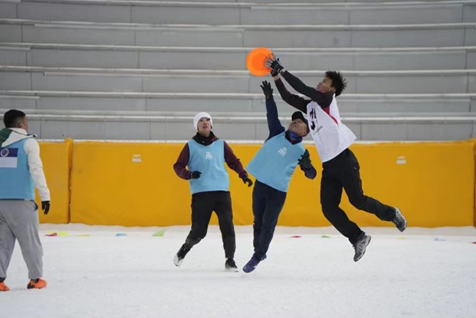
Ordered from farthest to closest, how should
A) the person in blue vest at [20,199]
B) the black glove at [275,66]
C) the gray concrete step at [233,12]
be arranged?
the gray concrete step at [233,12] → the black glove at [275,66] → the person in blue vest at [20,199]

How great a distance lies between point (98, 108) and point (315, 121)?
10.4m

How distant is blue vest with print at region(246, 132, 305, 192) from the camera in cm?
672

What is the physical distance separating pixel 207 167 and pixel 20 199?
6.49 feet

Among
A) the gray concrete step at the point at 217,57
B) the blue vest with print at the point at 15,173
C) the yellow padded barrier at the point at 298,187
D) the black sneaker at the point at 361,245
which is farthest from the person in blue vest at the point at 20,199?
the gray concrete step at the point at 217,57

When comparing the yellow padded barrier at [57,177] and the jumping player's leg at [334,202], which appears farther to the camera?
the yellow padded barrier at [57,177]

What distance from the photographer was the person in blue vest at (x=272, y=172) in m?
6.69

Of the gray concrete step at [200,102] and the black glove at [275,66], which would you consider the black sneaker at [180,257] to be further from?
the gray concrete step at [200,102]

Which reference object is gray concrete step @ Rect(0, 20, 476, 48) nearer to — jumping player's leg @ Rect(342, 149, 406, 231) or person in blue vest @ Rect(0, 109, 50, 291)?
jumping player's leg @ Rect(342, 149, 406, 231)

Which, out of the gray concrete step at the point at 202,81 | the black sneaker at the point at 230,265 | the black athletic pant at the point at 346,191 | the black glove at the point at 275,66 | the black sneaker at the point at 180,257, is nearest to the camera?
the black glove at the point at 275,66

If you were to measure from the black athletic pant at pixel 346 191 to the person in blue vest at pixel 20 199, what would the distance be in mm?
2461

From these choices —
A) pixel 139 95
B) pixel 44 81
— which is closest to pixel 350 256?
pixel 139 95

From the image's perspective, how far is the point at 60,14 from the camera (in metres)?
16.9

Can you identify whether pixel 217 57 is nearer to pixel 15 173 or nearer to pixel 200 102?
pixel 200 102

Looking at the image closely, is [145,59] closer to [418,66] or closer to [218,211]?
[418,66]
